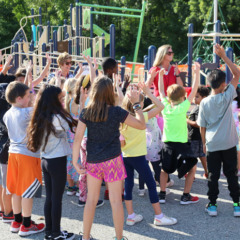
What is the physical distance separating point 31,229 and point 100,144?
1239mm

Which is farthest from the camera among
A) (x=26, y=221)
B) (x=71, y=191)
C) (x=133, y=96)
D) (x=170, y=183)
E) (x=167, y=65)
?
(x=167, y=65)

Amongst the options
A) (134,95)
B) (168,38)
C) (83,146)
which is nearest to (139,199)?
Result: (83,146)

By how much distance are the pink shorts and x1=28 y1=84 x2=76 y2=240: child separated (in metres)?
0.33

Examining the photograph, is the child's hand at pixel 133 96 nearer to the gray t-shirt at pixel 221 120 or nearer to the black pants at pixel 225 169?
the gray t-shirt at pixel 221 120

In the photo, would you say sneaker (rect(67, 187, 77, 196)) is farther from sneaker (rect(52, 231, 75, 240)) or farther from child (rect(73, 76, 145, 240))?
child (rect(73, 76, 145, 240))

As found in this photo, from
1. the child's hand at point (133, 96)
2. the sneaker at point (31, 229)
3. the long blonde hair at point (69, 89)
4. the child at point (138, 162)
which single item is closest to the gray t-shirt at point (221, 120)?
the child at point (138, 162)

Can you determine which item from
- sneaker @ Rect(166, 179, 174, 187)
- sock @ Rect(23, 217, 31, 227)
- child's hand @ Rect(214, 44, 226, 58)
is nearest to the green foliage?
sneaker @ Rect(166, 179, 174, 187)

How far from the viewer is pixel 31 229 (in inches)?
167

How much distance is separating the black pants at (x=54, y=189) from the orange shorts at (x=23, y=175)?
0.23 meters

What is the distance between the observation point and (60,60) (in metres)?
6.23

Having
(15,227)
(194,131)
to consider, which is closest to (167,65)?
(194,131)

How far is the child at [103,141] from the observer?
145 inches

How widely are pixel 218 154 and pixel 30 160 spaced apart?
6.60 ft

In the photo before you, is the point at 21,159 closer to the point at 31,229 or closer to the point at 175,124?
the point at 31,229
